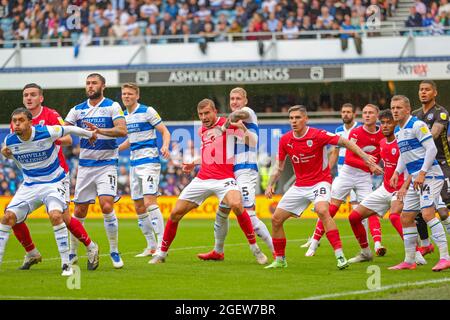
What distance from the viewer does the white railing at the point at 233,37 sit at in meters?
28.7

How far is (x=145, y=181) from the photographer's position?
1513cm

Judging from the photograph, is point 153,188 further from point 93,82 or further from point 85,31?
point 85,31

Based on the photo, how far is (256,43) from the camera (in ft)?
98.6

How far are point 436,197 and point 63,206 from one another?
15.9 feet

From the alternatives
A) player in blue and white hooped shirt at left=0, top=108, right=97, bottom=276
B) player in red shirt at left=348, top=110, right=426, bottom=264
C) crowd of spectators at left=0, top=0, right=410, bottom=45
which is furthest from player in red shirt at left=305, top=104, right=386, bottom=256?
crowd of spectators at left=0, top=0, right=410, bottom=45

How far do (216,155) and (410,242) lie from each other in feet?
9.86

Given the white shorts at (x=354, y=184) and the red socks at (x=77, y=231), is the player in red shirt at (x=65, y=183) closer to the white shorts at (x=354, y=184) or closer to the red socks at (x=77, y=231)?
the red socks at (x=77, y=231)

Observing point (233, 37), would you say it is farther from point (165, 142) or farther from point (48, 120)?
point (48, 120)

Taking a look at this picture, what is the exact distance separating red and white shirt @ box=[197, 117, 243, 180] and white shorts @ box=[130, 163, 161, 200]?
5.99 ft

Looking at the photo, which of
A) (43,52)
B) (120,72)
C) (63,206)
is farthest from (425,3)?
(63,206)

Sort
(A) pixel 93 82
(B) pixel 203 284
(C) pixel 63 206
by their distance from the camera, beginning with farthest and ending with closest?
(A) pixel 93 82, (C) pixel 63 206, (B) pixel 203 284

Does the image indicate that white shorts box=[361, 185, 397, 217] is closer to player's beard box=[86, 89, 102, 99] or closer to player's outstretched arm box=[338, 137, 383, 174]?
player's outstretched arm box=[338, 137, 383, 174]

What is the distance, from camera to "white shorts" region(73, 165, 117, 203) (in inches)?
518

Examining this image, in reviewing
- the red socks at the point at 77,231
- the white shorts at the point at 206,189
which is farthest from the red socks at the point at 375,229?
the red socks at the point at 77,231
